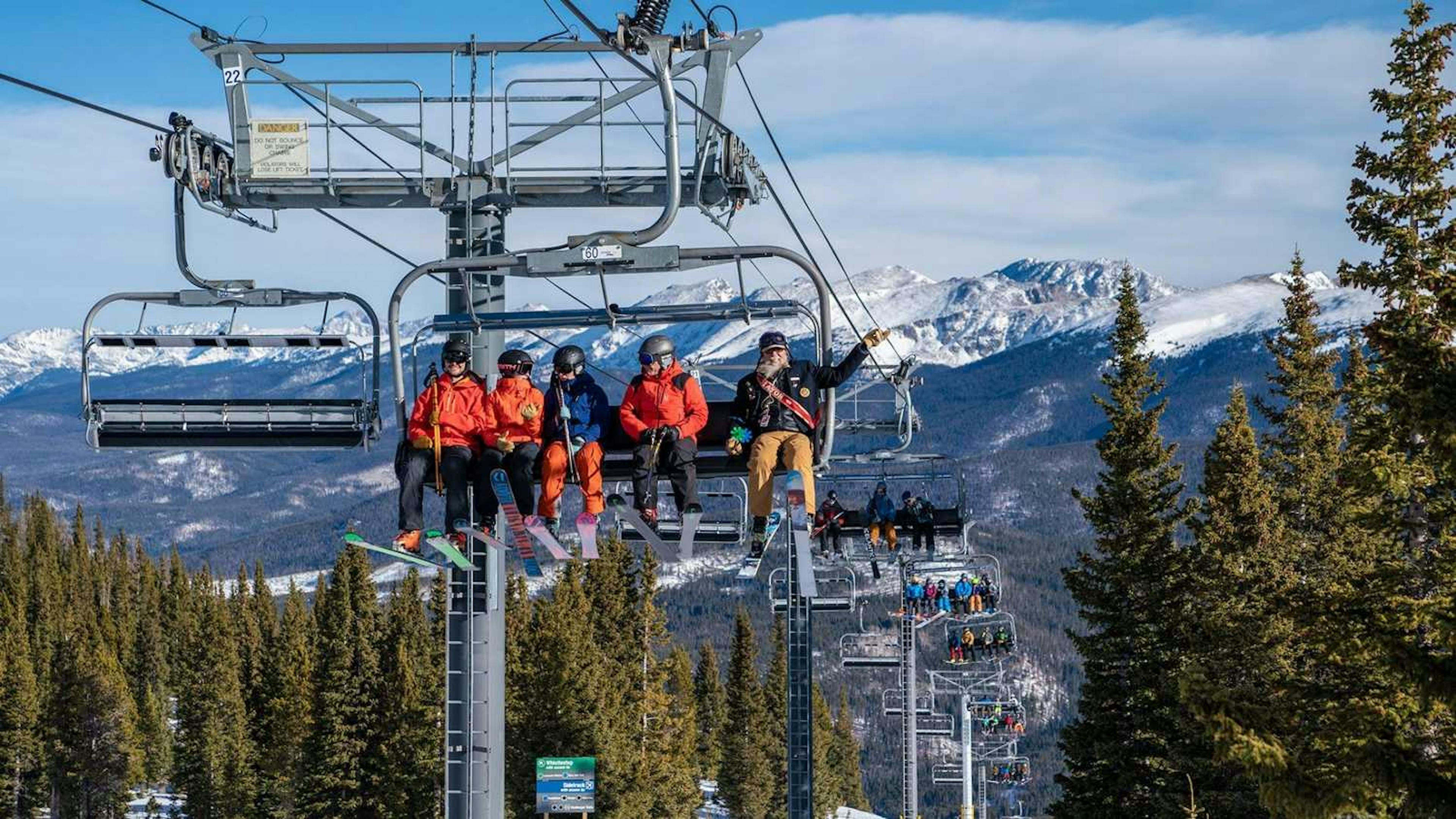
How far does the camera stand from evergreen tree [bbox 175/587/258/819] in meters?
74.2

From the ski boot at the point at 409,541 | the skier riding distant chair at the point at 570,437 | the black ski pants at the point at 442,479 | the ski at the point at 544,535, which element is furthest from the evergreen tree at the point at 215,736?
the ski at the point at 544,535

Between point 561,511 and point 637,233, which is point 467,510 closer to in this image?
point 561,511

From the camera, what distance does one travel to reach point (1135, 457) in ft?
117

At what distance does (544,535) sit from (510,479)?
79 centimetres

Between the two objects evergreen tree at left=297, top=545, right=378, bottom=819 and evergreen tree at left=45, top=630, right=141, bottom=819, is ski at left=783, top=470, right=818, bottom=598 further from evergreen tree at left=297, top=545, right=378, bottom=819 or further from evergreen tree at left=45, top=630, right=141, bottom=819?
evergreen tree at left=45, top=630, right=141, bottom=819

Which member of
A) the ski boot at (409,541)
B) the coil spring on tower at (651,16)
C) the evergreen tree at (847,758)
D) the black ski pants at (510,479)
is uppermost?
the coil spring on tower at (651,16)

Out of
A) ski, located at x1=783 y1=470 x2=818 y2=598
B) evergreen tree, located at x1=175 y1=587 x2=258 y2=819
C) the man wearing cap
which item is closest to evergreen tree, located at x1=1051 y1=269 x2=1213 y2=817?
the man wearing cap

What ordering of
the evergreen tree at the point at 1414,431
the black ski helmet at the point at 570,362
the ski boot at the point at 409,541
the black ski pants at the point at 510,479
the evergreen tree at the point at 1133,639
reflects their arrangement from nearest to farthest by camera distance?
the evergreen tree at the point at 1414,431, the ski boot at the point at 409,541, the black ski pants at the point at 510,479, the black ski helmet at the point at 570,362, the evergreen tree at the point at 1133,639

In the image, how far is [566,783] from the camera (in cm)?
4703

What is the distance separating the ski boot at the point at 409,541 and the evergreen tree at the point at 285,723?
135 ft

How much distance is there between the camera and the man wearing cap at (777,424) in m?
20.2

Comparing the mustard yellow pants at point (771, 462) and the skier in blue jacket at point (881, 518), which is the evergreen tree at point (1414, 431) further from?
the skier in blue jacket at point (881, 518)

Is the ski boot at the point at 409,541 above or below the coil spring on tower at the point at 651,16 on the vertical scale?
below

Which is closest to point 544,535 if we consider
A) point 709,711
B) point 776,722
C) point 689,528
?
point 689,528
